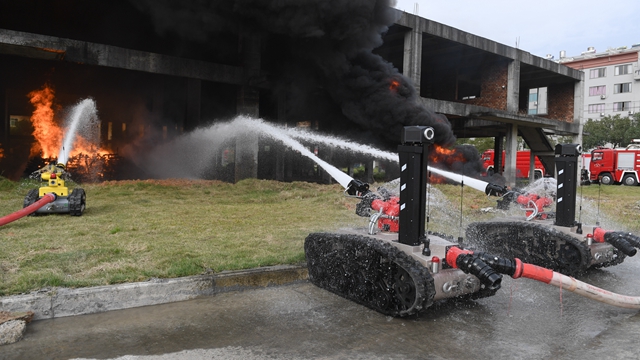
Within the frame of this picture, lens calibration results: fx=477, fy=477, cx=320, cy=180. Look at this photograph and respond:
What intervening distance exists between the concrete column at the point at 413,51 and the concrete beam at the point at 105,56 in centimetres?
777

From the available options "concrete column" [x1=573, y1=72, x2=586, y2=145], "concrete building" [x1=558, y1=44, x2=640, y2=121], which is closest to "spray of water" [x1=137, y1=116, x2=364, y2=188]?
"concrete column" [x1=573, y1=72, x2=586, y2=145]

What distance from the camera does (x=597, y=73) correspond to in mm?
62094

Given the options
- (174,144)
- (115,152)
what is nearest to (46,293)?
(174,144)

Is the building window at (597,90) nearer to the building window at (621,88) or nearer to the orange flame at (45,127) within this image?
the building window at (621,88)

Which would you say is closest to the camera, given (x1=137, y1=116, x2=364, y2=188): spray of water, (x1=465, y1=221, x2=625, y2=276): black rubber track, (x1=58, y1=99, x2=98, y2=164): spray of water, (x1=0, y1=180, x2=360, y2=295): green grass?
(x1=0, y1=180, x2=360, y2=295): green grass

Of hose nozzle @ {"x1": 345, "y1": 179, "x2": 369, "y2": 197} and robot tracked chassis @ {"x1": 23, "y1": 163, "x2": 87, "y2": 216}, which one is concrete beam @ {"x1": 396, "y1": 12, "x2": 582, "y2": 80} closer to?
robot tracked chassis @ {"x1": 23, "y1": 163, "x2": 87, "y2": 216}

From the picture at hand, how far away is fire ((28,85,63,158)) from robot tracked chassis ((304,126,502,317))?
80.7 feet

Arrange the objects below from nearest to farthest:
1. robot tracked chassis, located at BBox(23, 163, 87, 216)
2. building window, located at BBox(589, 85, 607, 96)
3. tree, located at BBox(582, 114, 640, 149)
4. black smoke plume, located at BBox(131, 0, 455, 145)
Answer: robot tracked chassis, located at BBox(23, 163, 87, 216) < black smoke plume, located at BBox(131, 0, 455, 145) < tree, located at BBox(582, 114, 640, 149) < building window, located at BBox(589, 85, 607, 96)

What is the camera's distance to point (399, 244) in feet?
17.0

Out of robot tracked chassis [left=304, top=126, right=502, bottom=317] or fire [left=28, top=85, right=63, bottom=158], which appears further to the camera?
fire [left=28, top=85, right=63, bottom=158]

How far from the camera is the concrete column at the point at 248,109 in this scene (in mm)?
18953

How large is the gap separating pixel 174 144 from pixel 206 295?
22.6 meters

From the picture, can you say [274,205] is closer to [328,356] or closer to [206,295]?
[206,295]

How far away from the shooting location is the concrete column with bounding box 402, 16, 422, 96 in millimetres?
21797
